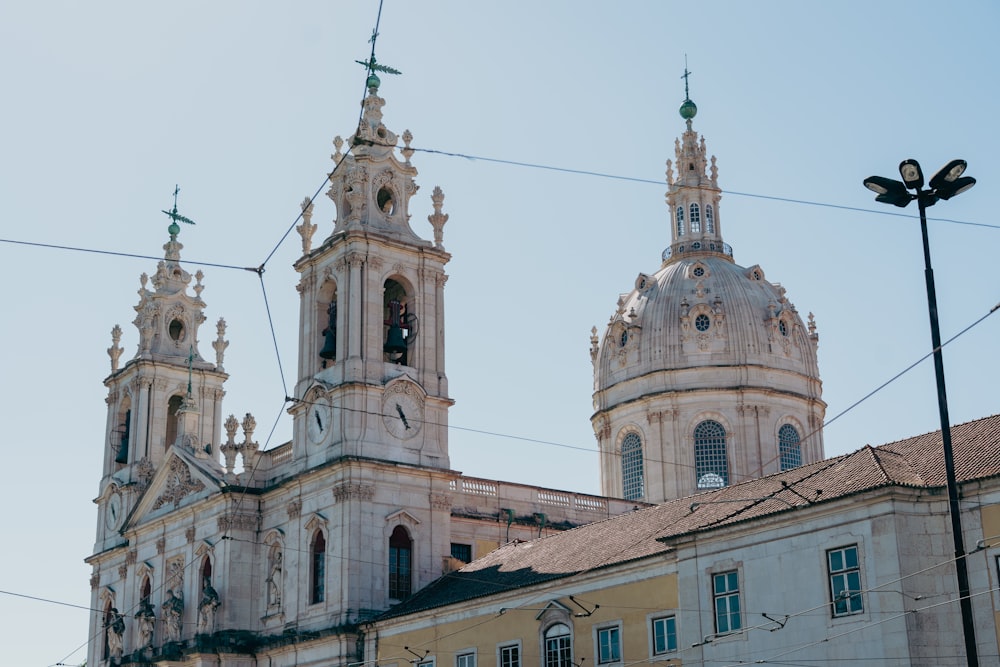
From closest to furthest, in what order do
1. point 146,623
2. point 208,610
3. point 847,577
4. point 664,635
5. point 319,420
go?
point 847,577 < point 664,635 < point 319,420 < point 208,610 < point 146,623

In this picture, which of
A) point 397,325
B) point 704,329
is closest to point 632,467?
point 704,329

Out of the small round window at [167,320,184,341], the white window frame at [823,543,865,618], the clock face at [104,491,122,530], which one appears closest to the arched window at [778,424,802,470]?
the small round window at [167,320,184,341]

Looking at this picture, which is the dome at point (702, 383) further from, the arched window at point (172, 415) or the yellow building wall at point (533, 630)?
the yellow building wall at point (533, 630)

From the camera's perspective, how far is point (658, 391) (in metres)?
70.1

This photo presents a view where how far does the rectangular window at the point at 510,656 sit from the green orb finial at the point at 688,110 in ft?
140

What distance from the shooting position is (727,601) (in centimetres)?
3644

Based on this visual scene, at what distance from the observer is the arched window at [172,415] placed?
72.2 meters

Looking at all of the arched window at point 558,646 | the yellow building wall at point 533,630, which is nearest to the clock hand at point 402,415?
the yellow building wall at point 533,630

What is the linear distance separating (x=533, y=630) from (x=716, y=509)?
6794mm

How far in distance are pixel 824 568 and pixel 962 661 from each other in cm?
365

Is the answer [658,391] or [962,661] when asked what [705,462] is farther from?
[962,661]

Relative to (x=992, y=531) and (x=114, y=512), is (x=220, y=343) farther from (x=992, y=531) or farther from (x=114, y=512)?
(x=992, y=531)

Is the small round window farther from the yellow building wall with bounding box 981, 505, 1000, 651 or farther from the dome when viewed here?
the yellow building wall with bounding box 981, 505, 1000, 651

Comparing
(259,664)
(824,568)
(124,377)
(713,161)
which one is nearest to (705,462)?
(713,161)
